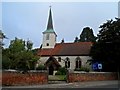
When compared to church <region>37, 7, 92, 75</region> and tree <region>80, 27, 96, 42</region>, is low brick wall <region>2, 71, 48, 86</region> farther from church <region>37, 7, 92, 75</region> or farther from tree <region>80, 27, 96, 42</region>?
tree <region>80, 27, 96, 42</region>

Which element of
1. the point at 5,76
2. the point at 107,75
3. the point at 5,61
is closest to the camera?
the point at 5,76

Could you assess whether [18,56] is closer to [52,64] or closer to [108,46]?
[108,46]

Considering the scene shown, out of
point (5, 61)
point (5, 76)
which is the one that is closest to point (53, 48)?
point (5, 61)

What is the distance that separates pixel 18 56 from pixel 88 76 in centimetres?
1093

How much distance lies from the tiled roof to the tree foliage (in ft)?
63.1

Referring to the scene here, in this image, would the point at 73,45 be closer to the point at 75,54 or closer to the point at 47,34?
the point at 75,54

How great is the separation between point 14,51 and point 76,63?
1031 inches

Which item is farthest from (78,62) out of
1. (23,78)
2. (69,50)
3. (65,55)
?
(23,78)

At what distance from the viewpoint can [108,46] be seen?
56000mm

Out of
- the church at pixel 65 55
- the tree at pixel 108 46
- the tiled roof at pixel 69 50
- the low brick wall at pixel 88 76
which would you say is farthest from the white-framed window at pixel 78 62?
the low brick wall at pixel 88 76

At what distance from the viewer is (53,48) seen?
79.7 meters

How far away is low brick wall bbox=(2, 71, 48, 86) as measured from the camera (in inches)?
1303

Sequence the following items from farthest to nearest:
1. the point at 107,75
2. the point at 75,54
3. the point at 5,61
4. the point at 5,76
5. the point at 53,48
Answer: the point at 53,48, the point at 75,54, the point at 107,75, the point at 5,61, the point at 5,76

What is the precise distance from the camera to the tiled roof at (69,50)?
7484 centimetres
